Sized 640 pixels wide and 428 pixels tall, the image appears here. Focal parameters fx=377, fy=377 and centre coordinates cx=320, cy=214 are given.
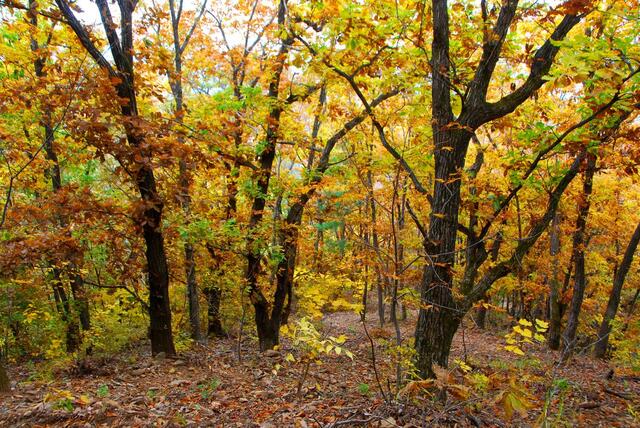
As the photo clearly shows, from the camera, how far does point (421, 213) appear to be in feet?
46.5

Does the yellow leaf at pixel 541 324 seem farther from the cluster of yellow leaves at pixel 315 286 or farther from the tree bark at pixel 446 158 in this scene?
the cluster of yellow leaves at pixel 315 286

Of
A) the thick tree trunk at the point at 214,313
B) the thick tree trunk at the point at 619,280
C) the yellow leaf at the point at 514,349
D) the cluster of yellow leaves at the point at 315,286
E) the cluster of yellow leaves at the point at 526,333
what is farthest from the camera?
the thick tree trunk at the point at 214,313

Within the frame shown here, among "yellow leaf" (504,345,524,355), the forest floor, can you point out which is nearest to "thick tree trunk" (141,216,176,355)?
the forest floor

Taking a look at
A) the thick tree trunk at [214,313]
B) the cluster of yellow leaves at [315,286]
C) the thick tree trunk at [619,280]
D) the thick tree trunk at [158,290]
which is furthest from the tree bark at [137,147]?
the thick tree trunk at [619,280]

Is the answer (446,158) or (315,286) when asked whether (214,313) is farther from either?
(446,158)

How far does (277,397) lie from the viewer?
521 cm

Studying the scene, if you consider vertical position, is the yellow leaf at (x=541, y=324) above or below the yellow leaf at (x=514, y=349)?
above

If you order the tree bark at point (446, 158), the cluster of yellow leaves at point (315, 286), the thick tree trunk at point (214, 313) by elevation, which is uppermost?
the tree bark at point (446, 158)

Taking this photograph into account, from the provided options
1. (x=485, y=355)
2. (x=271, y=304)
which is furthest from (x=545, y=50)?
(x=485, y=355)

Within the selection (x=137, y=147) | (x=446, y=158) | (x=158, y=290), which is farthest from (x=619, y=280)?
(x=137, y=147)

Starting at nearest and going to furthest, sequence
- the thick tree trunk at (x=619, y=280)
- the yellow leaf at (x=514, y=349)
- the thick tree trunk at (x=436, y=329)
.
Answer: the yellow leaf at (x=514, y=349) < the thick tree trunk at (x=436, y=329) < the thick tree trunk at (x=619, y=280)

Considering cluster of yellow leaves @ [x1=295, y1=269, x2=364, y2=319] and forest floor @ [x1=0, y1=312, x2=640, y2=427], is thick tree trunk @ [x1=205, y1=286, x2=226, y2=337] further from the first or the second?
cluster of yellow leaves @ [x1=295, y1=269, x2=364, y2=319]

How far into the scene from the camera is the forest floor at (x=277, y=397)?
3768mm

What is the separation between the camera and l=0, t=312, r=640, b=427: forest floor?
377 centimetres
